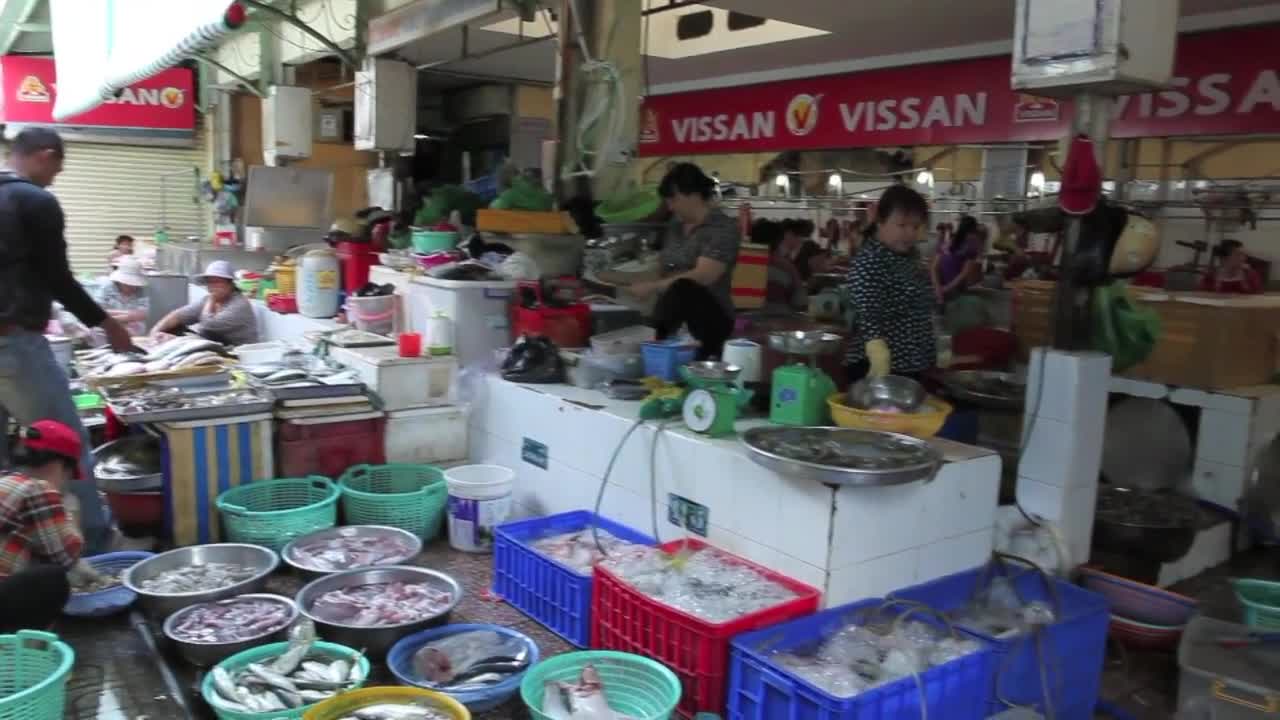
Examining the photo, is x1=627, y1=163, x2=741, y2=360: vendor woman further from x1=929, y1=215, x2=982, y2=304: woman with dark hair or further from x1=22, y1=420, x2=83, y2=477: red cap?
x1=929, y1=215, x2=982, y2=304: woman with dark hair

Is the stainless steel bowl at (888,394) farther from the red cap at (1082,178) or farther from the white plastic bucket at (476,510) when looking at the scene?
the white plastic bucket at (476,510)

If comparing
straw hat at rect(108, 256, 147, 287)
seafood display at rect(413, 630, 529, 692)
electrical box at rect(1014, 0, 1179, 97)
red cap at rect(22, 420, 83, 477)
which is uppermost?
electrical box at rect(1014, 0, 1179, 97)

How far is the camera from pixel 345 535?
3691mm

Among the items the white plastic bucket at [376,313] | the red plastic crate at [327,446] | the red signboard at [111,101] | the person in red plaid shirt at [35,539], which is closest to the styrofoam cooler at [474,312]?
the white plastic bucket at [376,313]

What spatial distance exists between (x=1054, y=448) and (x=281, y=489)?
3062 millimetres

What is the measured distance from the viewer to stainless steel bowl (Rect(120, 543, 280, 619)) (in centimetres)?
305

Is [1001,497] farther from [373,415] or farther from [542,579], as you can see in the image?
[373,415]

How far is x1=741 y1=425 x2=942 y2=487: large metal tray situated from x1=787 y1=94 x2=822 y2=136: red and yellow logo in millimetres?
6654

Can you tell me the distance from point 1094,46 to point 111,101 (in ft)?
34.5

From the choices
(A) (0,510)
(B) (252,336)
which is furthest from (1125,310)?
(B) (252,336)

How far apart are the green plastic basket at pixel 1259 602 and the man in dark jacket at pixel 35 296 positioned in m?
4.14

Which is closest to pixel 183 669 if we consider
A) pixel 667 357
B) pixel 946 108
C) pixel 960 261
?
pixel 667 357

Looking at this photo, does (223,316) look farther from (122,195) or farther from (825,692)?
(122,195)

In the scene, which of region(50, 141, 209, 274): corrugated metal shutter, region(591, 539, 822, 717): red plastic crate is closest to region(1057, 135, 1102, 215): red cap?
region(591, 539, 822, 717): red plastic crate
